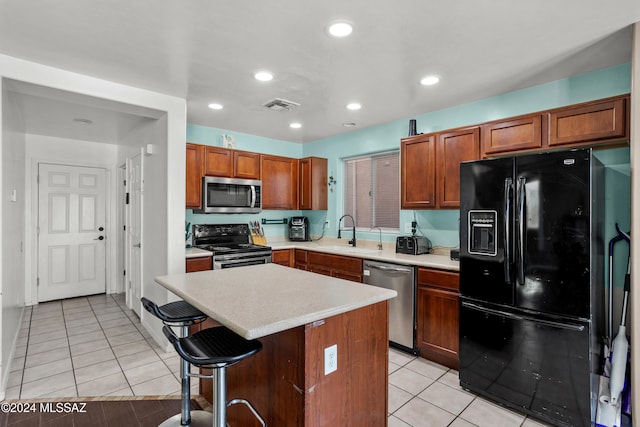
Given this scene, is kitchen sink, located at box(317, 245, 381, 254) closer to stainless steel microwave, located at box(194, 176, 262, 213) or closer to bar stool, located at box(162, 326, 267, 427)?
stainless steel microwave, located at box(194, 176, 262, 213)

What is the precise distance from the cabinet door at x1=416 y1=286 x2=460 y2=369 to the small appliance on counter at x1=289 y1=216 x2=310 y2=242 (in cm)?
234

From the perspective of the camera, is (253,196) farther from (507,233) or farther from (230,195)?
(507,233)

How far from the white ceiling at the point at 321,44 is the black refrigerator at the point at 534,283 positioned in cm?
76

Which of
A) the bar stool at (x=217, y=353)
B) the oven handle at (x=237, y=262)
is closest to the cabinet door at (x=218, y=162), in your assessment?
the oven handle at (x=237, y=262)

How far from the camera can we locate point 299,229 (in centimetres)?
503

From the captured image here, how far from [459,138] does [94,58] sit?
3063mm

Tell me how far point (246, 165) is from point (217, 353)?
331cm

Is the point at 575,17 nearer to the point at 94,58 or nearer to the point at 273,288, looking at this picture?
the point at 273,288

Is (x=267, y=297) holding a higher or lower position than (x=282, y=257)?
higher

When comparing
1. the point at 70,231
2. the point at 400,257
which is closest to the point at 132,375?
the point at 400,257

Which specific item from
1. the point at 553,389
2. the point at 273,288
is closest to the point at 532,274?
the point at 553,389

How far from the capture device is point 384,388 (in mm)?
1798

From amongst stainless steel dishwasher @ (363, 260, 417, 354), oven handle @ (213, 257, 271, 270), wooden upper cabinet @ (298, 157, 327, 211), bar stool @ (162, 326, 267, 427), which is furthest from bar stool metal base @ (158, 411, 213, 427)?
wooden upper cabinet @ (298, 157, 327, 211)

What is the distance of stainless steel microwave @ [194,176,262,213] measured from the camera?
4020mm
